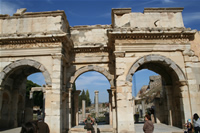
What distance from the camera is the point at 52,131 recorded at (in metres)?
8.30

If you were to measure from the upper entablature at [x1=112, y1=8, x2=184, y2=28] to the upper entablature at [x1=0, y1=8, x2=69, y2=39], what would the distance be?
122 inches

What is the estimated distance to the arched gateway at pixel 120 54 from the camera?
866 cm

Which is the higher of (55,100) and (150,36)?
(150,36)

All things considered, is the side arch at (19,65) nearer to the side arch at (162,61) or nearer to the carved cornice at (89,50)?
the carved cornice at (89,50)

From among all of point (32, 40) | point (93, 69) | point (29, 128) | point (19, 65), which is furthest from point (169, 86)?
Result: point (29, 128)

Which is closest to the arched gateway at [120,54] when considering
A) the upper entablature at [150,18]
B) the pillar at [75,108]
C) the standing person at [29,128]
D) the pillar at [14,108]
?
the upper entablature at [150,18]

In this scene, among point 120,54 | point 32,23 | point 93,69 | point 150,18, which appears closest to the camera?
point 120,54

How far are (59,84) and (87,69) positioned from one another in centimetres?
→ 258

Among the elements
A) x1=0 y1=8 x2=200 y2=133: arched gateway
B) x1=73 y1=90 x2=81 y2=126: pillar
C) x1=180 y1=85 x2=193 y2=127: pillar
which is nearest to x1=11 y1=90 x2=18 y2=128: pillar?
x1=0 y1=8 x2=200 y2=133: arched gateway

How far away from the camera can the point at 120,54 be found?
9047mm

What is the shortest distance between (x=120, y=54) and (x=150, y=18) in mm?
2839

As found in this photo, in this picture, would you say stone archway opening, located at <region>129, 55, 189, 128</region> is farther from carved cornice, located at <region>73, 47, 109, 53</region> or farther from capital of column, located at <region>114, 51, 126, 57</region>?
carved cornice, located at <region>73, 47, 109, 53</region>

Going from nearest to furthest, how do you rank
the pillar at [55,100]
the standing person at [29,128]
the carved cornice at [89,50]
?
the standing person at [29,128], the pillar at [55,100], the carved cornice at [89,50]

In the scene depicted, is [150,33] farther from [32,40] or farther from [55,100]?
[32,40]
